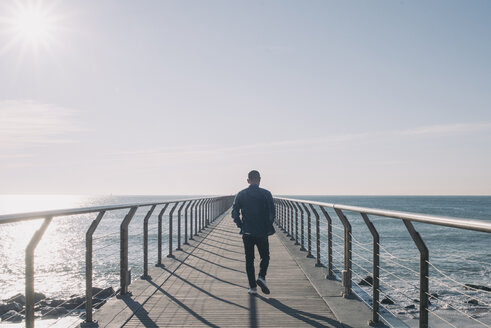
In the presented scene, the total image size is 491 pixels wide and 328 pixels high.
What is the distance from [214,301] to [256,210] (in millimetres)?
1220

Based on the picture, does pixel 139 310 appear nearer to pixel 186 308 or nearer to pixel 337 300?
pixel 186 308

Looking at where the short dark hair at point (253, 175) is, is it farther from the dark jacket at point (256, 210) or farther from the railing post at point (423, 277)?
the railing post at point (423, 277)

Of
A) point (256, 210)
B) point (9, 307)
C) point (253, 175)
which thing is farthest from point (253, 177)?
point (9, 307)

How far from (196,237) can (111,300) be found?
7321mm

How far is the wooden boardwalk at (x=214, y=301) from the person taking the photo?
13.5ft

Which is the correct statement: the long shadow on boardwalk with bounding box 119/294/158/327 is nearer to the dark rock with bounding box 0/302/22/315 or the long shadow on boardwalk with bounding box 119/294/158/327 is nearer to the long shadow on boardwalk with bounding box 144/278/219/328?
the long shadow on boardwalk with bounding box 144/278/219/328

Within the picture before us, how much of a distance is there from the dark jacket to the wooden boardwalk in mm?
805

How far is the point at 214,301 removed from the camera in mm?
4988

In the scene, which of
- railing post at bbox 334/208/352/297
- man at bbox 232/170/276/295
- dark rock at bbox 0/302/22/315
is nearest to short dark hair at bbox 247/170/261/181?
man at bbox 232/170/276/295

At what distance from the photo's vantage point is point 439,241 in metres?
35.5

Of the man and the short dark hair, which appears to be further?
the short dark hair

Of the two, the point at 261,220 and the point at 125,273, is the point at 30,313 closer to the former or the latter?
the point at 125,273

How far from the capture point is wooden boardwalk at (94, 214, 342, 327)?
4125 mm

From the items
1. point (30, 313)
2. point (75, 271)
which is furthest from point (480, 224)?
point (75, 271)
